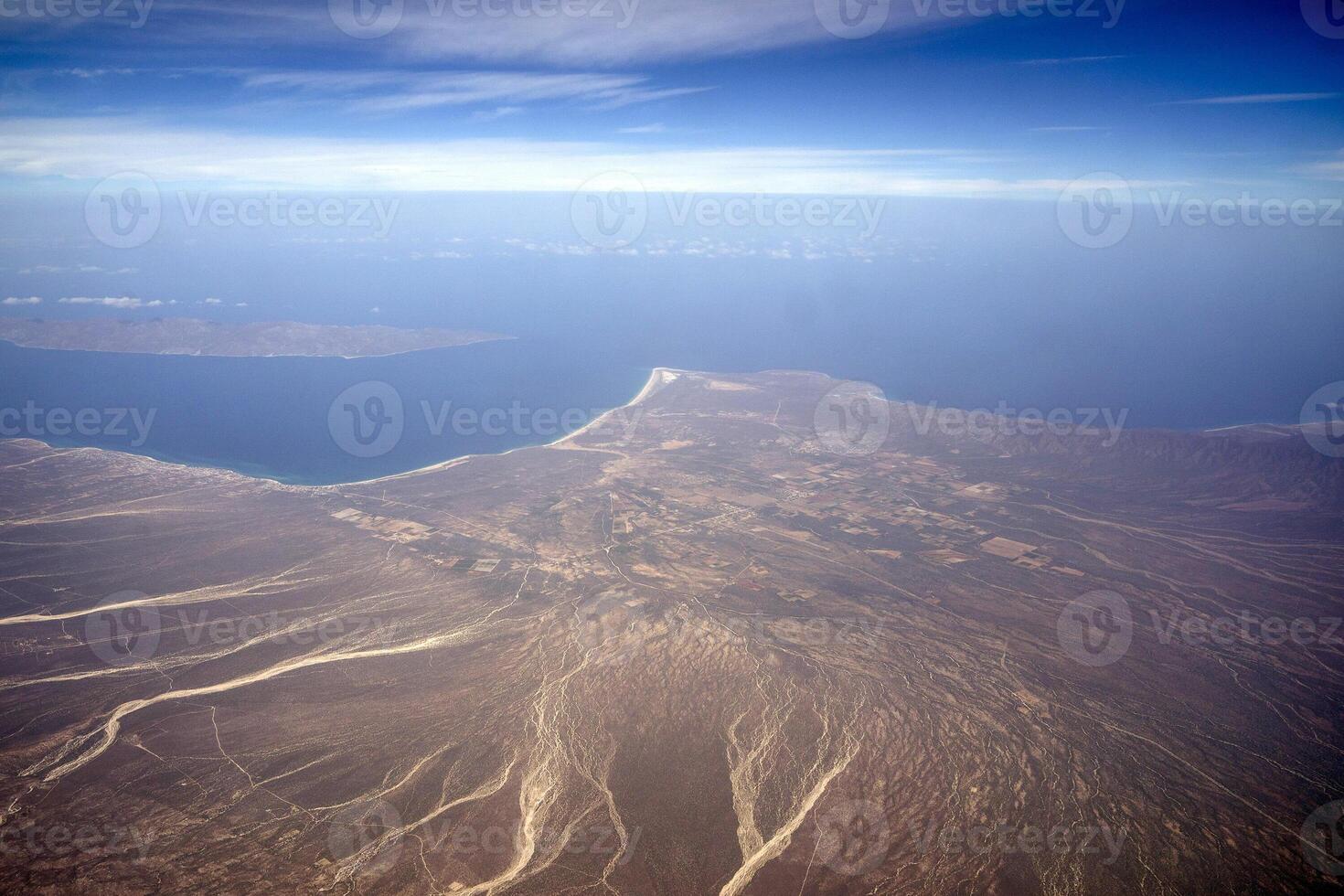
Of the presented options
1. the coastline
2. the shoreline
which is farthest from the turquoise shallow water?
the coastline

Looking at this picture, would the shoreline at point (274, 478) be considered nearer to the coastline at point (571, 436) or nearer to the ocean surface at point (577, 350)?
the coastline at point (571, 436)

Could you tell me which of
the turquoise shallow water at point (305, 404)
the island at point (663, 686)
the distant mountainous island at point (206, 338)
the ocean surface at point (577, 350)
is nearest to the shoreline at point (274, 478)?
the turquoise shallow water at point (305, 404)

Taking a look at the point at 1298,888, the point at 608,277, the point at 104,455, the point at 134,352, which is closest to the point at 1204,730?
the point at 1298,888

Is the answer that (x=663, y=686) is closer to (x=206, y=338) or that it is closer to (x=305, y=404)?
(x=305, y=404)

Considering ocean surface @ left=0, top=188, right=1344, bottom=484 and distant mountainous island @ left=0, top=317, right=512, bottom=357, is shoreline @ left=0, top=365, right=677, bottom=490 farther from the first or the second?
distant mountainous island @ left=0, top=317, right=512, bottom=357

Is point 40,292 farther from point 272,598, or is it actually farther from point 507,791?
point 507,791

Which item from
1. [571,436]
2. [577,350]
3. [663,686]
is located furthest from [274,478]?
[577,350]
